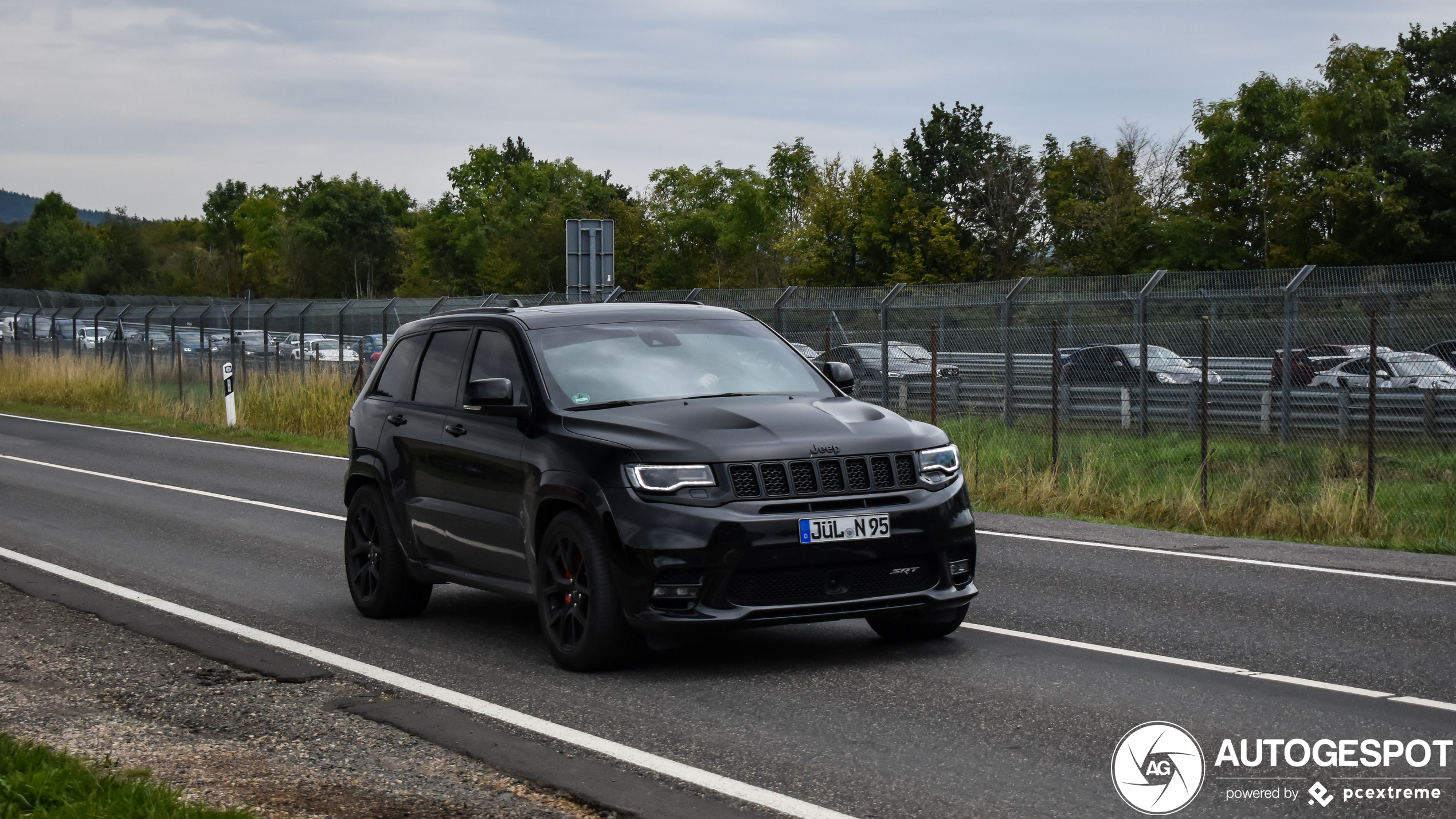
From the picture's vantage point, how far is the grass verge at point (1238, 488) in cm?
1312

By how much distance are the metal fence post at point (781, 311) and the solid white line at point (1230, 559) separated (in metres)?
11.5

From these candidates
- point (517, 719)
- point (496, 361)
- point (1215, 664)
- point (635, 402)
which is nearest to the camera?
point (517, 719)

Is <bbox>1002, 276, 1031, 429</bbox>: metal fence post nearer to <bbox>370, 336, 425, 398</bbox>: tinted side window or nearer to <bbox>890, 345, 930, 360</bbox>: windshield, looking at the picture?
<bbox>890, 345, 930, 360</bbox>: windshield

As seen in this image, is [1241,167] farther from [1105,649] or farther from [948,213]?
[1105,649]

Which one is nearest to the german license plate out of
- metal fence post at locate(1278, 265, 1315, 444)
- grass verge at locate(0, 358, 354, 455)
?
metal fence post at locate(1278, 265, 1315, 444)

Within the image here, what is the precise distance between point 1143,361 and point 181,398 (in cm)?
2064

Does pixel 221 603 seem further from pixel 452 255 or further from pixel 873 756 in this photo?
pixel 452 255

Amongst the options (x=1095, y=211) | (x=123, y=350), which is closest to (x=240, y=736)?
(x=123, y=350)

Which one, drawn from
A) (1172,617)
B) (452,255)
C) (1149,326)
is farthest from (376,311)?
(452,255)

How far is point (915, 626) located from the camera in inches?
311

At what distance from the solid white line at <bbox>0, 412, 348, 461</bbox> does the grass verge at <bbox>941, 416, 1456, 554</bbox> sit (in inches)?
367

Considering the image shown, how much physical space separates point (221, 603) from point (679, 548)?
4136 mm

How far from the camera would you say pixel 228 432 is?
90.5 ft

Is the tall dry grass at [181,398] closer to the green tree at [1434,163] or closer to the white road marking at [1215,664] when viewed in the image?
the white road marking at [1215,664]
